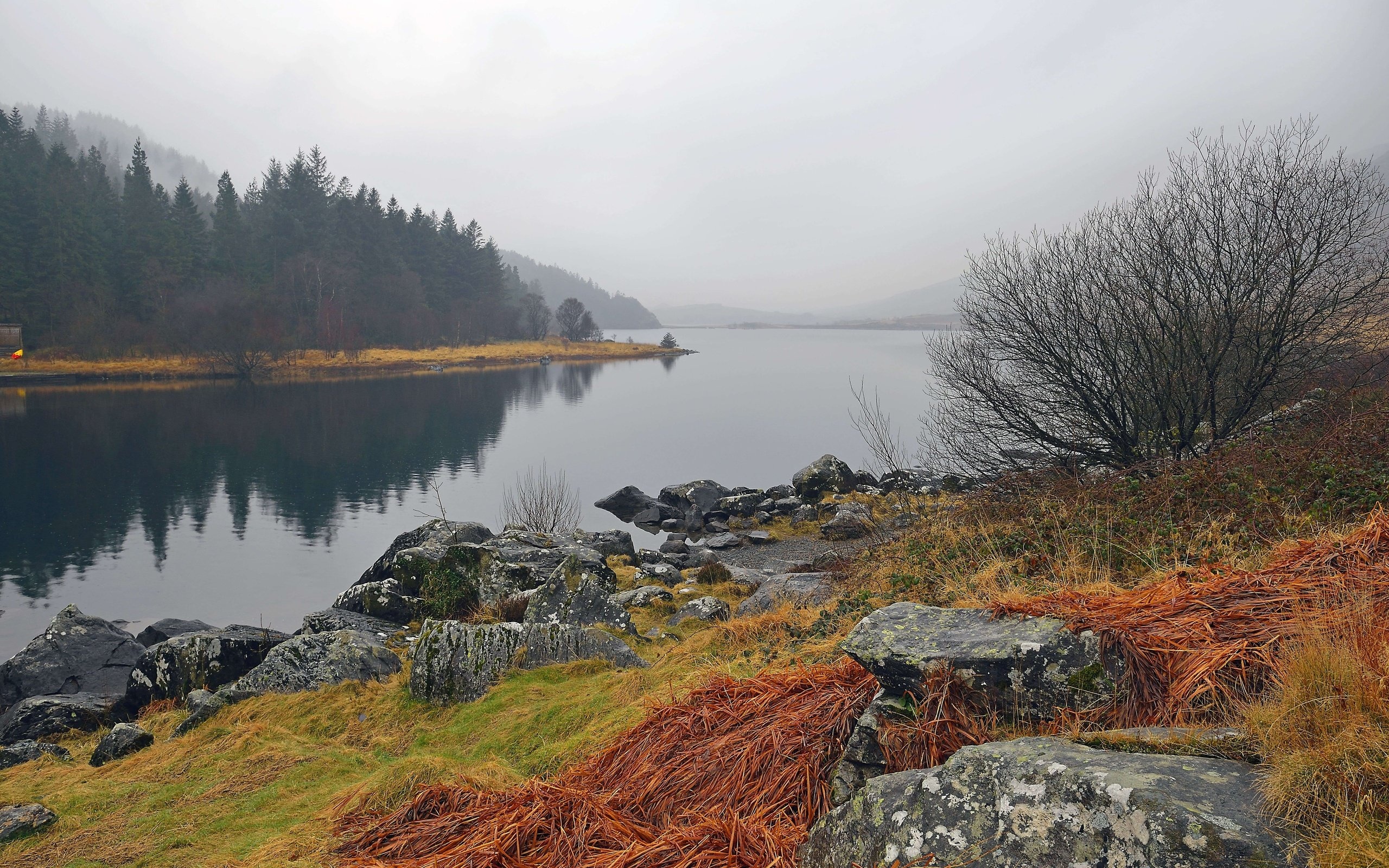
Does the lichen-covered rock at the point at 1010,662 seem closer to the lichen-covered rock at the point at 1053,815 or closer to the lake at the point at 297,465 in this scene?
the lichen-covered rock at the point at 1053,815

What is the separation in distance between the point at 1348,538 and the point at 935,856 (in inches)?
120

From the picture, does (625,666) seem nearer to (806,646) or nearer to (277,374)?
(806,646)

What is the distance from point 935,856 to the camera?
7.65ft

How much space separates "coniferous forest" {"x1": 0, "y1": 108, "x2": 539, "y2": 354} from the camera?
6594cm

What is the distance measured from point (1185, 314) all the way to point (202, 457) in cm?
4152

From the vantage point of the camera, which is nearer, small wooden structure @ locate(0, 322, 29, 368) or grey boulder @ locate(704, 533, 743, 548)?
grey boulder @ locate(704, 533, 743, 548)

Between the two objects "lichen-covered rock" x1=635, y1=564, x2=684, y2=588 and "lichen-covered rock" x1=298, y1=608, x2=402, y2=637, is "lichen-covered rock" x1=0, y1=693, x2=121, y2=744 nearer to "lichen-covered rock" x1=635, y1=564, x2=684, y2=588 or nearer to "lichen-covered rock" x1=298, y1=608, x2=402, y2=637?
"lichen-covered rock" x1=298, y1=608, x2=402, y2=637

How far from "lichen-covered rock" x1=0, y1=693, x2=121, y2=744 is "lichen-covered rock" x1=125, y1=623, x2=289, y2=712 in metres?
0.33

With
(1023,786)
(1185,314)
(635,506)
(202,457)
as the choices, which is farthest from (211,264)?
(1023,786)

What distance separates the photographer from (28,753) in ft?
25.1

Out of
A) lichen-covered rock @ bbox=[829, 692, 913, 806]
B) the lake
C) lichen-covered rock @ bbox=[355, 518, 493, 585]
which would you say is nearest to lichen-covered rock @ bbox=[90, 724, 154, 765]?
lichen-covered rock @ bbox=[355, 518, 493, 585]

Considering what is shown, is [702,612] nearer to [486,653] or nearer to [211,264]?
[486,653]

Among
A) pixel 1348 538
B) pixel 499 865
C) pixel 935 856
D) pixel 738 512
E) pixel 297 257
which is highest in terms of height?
pixel 297 257

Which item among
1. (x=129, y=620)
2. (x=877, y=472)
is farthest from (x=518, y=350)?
(x=129, y=620)
